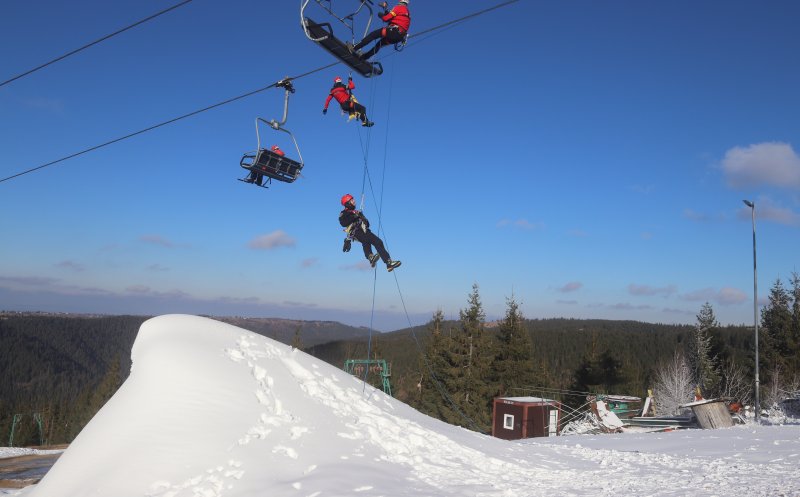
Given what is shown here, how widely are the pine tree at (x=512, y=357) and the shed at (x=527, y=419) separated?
12.6m

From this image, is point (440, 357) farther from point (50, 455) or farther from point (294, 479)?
point (294, 479)

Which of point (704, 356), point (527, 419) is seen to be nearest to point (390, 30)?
point (527, 419)

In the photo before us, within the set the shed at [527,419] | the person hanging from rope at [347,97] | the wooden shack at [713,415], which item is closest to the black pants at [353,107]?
the person hanging from rope at [347,97]

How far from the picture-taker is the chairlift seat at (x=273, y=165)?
36.5 ft

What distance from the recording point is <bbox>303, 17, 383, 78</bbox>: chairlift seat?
8.29 metres

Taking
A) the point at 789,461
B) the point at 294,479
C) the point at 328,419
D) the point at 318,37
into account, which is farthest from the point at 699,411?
the point at 318,37

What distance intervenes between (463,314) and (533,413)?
15.4m

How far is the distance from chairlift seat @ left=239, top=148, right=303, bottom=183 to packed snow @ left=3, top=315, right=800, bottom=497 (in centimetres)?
367

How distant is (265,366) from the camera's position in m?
10.4

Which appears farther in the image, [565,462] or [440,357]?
[440,357]

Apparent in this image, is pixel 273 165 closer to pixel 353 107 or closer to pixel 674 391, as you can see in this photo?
pixel 353 107

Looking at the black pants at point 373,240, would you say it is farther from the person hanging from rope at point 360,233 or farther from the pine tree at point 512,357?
the pine tree at point 512,357

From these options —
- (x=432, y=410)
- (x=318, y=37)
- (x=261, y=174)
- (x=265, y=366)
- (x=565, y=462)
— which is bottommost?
(x=432, y=410)

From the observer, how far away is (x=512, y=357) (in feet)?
147
